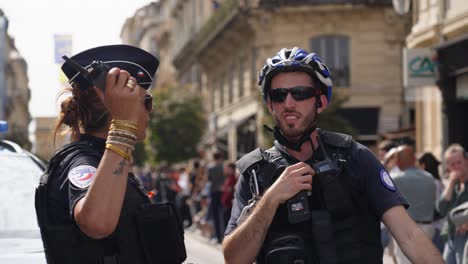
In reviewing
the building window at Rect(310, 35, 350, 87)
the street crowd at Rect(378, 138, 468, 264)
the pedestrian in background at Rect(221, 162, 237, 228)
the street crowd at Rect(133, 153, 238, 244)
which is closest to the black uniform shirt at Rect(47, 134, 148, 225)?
the street crowd at Rect(378, 138, 468, 264)

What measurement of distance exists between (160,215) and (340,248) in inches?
31.7

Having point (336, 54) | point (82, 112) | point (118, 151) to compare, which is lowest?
point (118, 151)

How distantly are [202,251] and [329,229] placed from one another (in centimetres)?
1505

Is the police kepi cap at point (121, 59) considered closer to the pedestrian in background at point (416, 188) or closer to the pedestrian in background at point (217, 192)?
the pedestrian in background at point (416, 188)

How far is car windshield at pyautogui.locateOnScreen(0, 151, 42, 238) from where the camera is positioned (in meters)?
6.17

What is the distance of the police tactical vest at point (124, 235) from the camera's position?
375cm

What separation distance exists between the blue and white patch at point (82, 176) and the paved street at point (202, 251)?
11018mm

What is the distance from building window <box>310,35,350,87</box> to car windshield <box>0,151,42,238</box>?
105ft

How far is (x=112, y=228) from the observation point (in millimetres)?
3516

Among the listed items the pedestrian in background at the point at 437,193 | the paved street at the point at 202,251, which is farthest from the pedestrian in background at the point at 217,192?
the pedestrian in background at the point at 437,193

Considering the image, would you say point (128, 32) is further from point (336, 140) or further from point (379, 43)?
point (336, 140)

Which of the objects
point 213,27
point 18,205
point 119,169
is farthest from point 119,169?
point 213,27

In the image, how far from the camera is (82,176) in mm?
3709

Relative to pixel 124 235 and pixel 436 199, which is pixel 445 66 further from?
pixel 124 235
